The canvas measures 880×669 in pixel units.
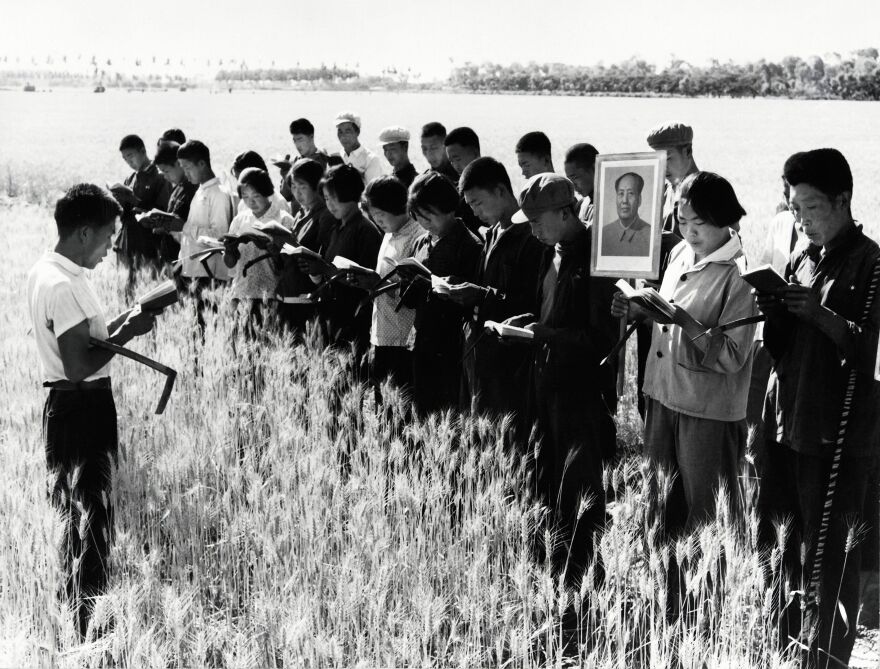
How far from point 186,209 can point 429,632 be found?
6136 mm

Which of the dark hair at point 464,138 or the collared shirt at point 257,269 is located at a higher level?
the dark hair at point 464,138

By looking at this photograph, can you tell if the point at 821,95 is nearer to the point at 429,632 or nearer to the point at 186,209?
the point at 186,209

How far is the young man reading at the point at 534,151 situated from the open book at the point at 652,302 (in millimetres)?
2664

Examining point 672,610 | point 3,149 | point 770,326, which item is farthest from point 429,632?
point 3,149

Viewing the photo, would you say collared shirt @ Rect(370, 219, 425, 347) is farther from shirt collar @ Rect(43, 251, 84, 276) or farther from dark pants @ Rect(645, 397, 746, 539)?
shirt collar @ Rect(43, 251, 84, 276)

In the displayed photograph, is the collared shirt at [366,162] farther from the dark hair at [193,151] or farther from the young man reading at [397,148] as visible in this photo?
the dark hair at [193,151]

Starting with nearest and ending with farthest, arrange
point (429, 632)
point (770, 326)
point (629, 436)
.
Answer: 1. point (429, 632)
2. point (770, 326)
3. point (629, 436)

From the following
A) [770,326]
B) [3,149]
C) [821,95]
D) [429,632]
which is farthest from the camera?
[3,149]

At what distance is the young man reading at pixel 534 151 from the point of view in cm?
567

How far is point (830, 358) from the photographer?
309 cm

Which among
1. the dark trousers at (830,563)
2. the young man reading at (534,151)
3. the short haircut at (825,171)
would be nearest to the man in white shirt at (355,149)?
the young man reading at (534,151)

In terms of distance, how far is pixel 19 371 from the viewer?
5.91 metres

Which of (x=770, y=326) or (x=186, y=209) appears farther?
(x=186, y=209)

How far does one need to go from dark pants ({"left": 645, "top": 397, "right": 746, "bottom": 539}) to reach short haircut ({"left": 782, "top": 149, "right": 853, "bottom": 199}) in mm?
932
